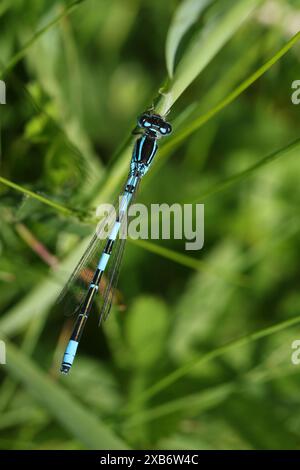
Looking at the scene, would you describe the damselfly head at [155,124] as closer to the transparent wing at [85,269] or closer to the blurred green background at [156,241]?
the blurred green background at [156,241]

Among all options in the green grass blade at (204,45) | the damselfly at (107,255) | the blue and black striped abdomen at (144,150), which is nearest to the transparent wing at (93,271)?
the damselfly at (107,255)

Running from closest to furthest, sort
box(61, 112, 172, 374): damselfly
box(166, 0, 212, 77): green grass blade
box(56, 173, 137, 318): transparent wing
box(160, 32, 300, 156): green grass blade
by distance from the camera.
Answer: box(160, 32, 300, 156): green grass blade, box(166, 0, 212, 77): green grass blade, box(61, 112, 172, 374): damselfly, box(56, 173, 137, 318): transparent wing

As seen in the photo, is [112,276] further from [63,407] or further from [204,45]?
[204,45]

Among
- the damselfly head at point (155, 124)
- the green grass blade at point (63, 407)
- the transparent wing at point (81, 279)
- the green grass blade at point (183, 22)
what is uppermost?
the green grass blade at point (183, 22)

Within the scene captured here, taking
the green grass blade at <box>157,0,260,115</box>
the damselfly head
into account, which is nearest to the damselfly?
the damselfly head

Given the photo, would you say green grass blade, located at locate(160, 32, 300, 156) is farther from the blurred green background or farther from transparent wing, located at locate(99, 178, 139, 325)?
transparent wing, located at locate(99, 178, 139, 325)

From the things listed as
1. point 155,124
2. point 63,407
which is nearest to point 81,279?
point 63,407
